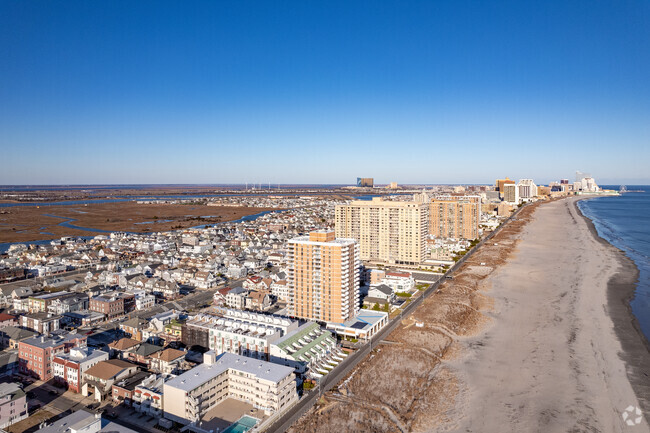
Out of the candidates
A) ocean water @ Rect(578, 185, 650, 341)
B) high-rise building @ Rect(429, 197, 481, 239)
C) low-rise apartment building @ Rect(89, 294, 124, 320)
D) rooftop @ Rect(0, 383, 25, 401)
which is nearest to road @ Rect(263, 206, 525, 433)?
rooftop @ Rect(0, 383, 25, 401)

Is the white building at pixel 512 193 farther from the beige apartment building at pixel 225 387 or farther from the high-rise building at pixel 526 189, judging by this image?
the beige apartment building at pixel 225 387

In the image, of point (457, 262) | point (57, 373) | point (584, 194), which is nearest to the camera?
point (57, 373)

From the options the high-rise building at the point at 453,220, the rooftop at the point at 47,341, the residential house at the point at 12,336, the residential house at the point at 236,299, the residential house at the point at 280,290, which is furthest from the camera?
the high-rise building at the point at 453,220

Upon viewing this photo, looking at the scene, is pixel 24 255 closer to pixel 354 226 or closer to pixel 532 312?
pixel 354 226

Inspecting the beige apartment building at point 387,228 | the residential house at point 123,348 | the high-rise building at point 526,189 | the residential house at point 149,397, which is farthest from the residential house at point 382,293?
the high-rise building at point 526,189

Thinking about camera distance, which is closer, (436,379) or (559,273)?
(436,379)

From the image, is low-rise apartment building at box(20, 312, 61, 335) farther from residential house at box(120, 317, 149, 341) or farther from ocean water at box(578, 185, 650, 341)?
ocean water at box(578, 185, 650, 341)

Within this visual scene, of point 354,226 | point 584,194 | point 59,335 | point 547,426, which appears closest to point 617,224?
point 354,226
